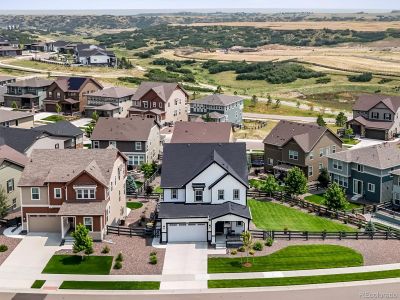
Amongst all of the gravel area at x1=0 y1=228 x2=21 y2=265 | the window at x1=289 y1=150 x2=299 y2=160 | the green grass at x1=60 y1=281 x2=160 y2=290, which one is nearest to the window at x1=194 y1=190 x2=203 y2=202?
the green grass at x1=60 y1=281 x2=160 y2=290

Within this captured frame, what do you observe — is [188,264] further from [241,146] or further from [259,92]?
[259,92]

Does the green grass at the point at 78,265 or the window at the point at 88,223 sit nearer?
the green grass at the point at 78,265

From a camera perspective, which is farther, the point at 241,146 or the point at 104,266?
the point at 241,146

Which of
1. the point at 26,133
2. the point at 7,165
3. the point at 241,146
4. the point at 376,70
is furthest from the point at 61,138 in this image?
the point at 376,70

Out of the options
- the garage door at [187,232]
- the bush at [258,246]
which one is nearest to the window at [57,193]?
the garage door at [187,232]

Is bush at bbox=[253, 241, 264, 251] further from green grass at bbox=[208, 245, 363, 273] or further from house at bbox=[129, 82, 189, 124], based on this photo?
house at bbox=[129, 82, 189, 124]

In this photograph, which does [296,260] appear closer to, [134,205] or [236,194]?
[236,194]

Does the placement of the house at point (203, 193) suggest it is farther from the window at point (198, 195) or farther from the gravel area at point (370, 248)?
the gravel area at point (370, 248)
